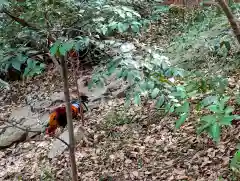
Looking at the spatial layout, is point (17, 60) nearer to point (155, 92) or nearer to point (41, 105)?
point (155, 92)

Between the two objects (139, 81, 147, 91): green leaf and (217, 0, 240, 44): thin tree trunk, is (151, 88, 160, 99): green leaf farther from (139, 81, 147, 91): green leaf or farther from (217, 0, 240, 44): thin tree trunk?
(217, 0, 240, 44): thin tree trunk

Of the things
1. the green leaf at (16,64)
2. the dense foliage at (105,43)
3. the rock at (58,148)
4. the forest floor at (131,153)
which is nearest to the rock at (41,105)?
the forest floor at (131,153)

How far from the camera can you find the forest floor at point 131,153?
3139 millimetres

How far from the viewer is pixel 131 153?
3637 mm

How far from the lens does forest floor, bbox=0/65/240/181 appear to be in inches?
124

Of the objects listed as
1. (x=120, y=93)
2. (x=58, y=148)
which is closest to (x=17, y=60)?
(x=58, y=148)

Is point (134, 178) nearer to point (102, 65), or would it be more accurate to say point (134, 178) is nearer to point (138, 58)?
point (102, 65)

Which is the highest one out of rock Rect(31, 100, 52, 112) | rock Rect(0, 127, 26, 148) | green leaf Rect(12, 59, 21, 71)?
green leaf Rect(12, 59, 21, 71)

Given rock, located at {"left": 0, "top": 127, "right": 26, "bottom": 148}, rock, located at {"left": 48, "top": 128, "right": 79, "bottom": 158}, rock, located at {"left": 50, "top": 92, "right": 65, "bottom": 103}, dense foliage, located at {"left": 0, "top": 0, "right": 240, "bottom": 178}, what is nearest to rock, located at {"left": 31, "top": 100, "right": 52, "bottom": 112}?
rock, located at {"left": 50, "top": 92, "right": 65, "bottom": 103}

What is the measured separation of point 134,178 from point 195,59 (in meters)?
1.35

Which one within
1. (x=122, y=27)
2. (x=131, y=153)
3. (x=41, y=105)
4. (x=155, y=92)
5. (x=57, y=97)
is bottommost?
(x=41, y=105)

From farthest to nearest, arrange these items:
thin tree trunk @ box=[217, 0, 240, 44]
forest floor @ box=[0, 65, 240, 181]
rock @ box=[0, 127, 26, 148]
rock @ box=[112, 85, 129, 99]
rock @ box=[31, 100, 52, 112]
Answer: rock @ box=[31, 100, 52, 112]
rock @ box=[112, 85, 129, 99]
rock @ box=[0, 127, 26, 148]
forest floor @ box=[0, 65, 240, 181]
thin tree trunk @ box=[217, 0, 240, 44]

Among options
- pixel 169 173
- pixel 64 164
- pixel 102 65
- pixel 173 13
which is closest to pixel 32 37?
pixel 102 65

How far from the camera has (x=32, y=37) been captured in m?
1.98
